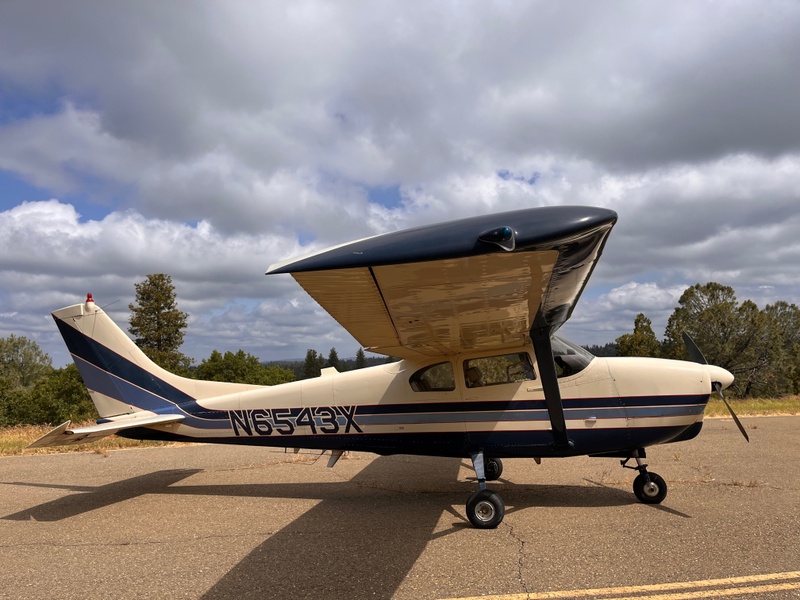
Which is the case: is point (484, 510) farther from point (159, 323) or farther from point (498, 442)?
point (159, 323)

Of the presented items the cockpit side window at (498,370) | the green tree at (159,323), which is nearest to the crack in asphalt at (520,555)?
the cockpit side window at (498,370)

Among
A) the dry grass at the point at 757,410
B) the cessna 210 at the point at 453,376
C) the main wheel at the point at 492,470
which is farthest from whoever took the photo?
the dry grass at the point at 757,410

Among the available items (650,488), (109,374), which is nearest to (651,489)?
(650,488)

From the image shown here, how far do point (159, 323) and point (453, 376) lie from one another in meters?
37.4

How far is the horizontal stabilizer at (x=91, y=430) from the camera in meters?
5.27

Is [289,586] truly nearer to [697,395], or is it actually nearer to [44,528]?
[44,528]

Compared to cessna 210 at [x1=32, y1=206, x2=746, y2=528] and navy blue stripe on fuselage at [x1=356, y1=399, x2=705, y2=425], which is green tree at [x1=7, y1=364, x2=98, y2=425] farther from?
navy blue stripe on fuselage at [x1=356, y1=399, x2=705, y2=425]

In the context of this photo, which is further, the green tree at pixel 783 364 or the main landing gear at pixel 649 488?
the green tree at pixel 783 364

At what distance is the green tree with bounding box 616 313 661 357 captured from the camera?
46.3 meters

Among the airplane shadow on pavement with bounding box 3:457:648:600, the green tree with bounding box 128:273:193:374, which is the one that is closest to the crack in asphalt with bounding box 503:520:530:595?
the airplane shadow on pavement with bounding box 3:457:648:600

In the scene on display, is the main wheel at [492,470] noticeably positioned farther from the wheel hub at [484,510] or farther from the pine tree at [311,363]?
the pine tree at [311,363]

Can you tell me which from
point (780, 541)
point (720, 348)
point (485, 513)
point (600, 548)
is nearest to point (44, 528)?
point (485, 513)

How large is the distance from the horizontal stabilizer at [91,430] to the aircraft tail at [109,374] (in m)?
0.33

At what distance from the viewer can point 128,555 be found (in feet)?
14.6
